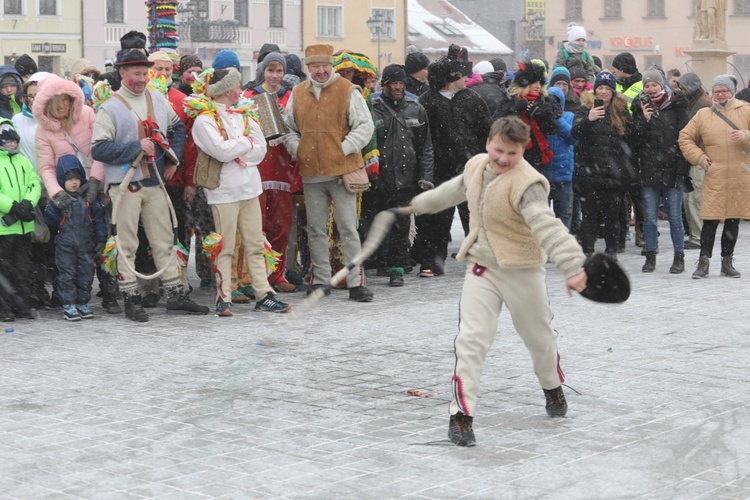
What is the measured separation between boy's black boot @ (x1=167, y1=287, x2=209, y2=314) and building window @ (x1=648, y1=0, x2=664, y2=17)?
6433 cm

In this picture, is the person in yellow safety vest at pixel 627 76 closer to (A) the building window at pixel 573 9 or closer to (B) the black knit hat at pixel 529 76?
(B) the black knit hat at pixel 529 76

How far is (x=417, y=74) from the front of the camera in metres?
14.0

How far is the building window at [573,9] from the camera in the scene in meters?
72.9

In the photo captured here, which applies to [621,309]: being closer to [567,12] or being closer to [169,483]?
[169,483]

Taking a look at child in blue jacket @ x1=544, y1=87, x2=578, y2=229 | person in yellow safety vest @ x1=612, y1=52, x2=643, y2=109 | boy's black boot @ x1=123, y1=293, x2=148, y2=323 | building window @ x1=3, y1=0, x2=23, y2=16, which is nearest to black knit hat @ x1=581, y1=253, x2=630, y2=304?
boy's black boot @ x1=123, y1=293, x2=148, y2=323

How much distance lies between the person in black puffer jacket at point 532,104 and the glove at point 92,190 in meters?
4.38

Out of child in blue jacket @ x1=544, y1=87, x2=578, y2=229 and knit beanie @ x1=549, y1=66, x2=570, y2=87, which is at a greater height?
knit beanie @ x1=549, y1=66, x2=570, y2=87

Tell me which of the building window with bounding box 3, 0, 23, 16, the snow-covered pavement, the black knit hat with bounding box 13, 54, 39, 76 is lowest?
the snow-covered pavement

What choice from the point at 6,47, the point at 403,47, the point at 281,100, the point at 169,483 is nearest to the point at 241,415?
the point at 169,483

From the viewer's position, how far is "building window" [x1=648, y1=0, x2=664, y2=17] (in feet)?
234

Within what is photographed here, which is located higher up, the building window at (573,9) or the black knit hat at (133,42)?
the building window at (573,9)

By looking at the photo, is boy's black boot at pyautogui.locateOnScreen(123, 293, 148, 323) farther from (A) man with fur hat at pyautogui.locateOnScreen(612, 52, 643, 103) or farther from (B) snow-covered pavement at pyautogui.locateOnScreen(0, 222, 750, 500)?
(A) man with fur hat at pyautogui.locateOnScreen(612, 52, 643, 103)

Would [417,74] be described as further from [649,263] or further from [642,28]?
[642,28]

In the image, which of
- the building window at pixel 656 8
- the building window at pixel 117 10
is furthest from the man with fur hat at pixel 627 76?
the building window at pixel 656 8
